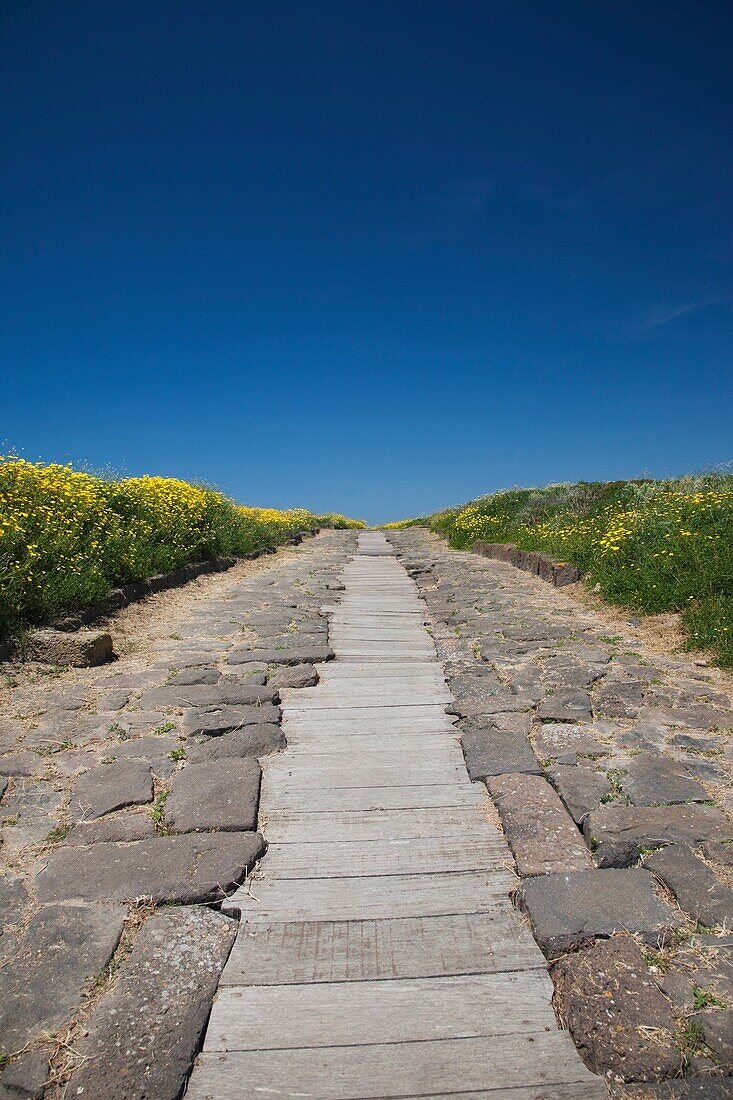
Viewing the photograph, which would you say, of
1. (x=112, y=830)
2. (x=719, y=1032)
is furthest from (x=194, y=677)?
(x=719, y=1032)

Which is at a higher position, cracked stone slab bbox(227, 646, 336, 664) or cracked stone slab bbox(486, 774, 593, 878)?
Answer: cracked stone slab bbox(227, 646, 336, 664)

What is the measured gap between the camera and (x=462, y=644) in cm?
615

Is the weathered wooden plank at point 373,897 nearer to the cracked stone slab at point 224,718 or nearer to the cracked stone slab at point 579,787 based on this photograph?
the cracked stone slab at point 579,787

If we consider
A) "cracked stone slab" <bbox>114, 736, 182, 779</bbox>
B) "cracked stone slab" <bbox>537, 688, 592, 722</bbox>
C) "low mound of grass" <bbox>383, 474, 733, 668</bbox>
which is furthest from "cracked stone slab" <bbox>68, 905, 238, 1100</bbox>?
"low mound of grass" <bbox>383, 474, 733, 668</bbox>

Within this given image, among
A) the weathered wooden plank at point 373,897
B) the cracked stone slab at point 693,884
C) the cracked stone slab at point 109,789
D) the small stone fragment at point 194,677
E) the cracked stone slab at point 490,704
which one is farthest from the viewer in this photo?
the small stone fragment at point 194,677

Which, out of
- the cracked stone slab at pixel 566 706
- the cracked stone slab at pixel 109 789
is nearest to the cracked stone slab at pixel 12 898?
the cracked stone slab at pixel 109 789

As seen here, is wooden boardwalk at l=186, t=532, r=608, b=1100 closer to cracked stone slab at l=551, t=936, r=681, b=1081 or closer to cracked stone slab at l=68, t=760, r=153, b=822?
cracked stone slab at l=551, t=936, r=681, b=1081

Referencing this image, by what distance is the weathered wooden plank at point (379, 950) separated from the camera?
217 centimetres

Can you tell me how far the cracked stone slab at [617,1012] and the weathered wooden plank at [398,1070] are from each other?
0.23 ft

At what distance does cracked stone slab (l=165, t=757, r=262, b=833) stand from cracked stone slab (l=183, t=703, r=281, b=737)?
42cm

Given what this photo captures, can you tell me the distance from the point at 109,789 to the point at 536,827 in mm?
2101

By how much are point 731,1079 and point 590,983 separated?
432 millimetres

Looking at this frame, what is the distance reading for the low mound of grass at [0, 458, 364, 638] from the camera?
5797mm

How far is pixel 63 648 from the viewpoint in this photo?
17.3ft
